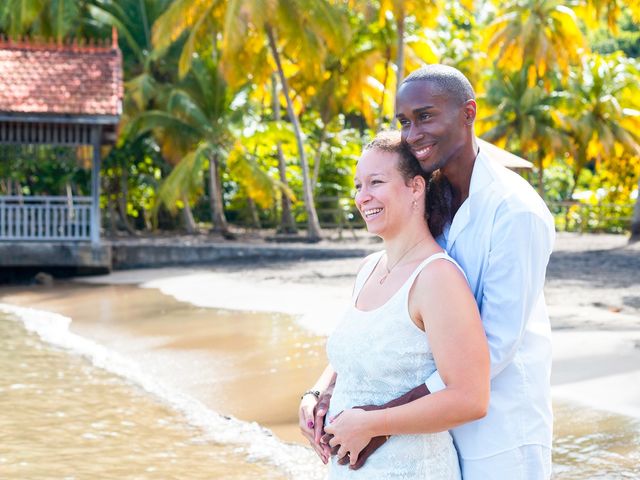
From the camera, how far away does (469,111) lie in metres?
2.16

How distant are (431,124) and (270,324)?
33.0 feet

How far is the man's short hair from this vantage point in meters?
2.12

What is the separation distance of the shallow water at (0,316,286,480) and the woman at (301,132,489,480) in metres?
4.03

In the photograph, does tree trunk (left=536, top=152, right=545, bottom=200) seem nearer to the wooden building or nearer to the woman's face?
the wooden building

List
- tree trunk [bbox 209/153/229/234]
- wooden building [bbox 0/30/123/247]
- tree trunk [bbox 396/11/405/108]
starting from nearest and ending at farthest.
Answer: wooden building [bbox 0/30/123/247]
tree trunk [bbox 396/11/405/108]
tree trunk [bbox 209/153/229/234]

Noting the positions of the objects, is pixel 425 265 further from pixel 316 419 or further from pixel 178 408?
pixel 178 408

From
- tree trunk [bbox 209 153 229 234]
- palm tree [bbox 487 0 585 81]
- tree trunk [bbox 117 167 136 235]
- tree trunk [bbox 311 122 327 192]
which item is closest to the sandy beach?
tree trunk [bbox 209 153 229 234]

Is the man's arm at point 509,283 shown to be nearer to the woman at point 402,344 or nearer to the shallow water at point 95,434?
the woman at point 402,344

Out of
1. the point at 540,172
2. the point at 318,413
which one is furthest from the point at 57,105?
the point at 540,172

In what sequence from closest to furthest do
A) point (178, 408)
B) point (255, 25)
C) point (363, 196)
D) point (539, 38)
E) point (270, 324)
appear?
1. point (363, 196)
2. point (178, 408)
3. point (270, 324)
4. point (255, 25)
5. point (539, 38)

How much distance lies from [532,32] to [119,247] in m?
12.7

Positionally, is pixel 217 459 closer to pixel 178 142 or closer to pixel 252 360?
pixel 252 360

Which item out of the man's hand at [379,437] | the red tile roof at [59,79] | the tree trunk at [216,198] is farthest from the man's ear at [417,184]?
the tree trunk at [216,198]

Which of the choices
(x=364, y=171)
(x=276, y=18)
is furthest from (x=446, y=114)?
(x=276, y=18)
